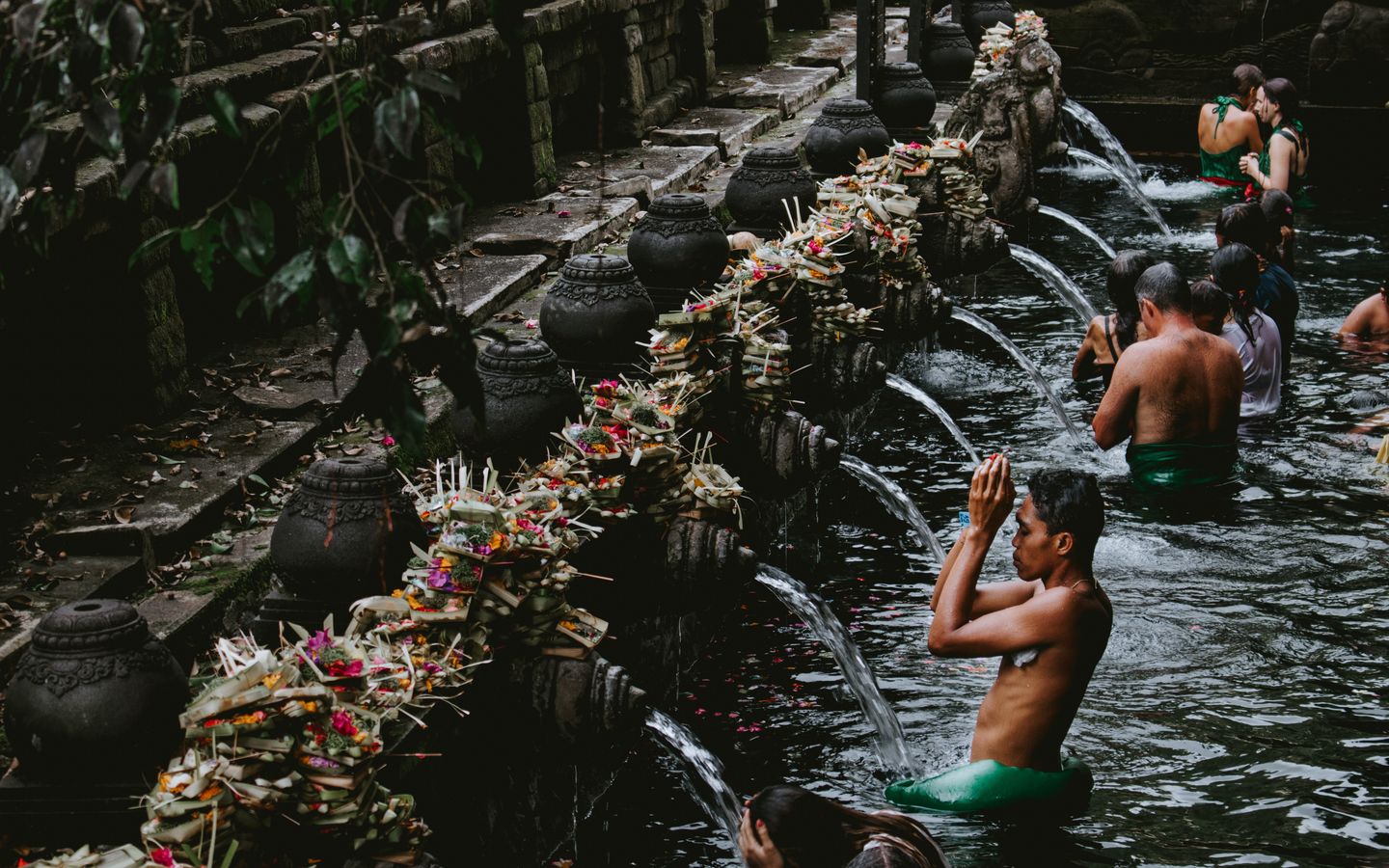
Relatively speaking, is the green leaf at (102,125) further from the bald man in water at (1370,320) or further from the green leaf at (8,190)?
the bald man in water at (1370,320)

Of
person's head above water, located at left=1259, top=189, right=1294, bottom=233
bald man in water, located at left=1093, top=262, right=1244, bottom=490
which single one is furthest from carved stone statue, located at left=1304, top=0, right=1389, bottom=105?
bald man in water, located at left=1093, top=262, right=1244, bottom=490

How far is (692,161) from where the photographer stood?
13.6 meters

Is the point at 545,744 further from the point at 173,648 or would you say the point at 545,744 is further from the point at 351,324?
the point at 351,324

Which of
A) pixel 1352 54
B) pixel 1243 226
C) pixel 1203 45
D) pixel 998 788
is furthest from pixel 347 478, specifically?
pixel 1203 45

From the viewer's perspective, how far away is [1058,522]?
4.87m

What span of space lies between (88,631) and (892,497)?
564cm

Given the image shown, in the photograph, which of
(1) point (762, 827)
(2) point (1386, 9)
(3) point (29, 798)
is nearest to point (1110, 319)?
(1) point (762, 827)

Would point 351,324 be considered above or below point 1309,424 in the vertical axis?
above

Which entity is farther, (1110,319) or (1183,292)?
(1110,319)

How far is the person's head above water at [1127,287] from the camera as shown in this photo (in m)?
8.71

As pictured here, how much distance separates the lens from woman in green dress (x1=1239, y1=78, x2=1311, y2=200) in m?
12.8

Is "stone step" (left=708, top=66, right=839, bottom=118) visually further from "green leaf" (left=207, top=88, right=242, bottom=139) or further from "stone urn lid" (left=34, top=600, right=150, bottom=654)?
"green leaf" (left=207, top=88, right=242, bottom=139)

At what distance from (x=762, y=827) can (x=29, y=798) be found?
173 centimetres

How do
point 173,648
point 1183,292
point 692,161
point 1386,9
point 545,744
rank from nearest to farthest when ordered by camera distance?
point 545,744 < point 173,648 < point 1183,292 < point 692,161 < point 1386,9
